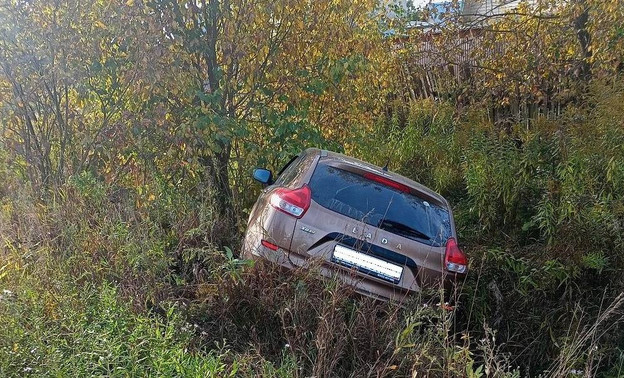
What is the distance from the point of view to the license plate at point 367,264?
437 centimetres

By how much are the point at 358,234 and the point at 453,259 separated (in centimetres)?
85

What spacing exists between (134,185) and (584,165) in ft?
16.5

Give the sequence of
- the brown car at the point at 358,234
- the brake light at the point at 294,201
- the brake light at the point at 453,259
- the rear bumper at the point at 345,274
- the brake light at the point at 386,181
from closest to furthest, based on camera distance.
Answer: the rear bumper at the point at 345,274
the brown car at the point at 358,234
the brake light at the point at 294,201
the brake light at the point at 453,259
the brake light at the point at 386,181

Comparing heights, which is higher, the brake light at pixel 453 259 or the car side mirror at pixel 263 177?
the car side mirror at pixel 263 177

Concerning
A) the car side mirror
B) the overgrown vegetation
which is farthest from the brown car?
the car side mirror

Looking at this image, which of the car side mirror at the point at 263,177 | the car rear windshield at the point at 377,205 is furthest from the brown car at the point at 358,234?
the car side mirror at the point at 263,177

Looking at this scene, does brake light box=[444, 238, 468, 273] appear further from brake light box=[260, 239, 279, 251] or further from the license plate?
brake light box=[260, 239, 279, 251]

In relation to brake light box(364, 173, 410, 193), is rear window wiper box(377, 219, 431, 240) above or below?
below

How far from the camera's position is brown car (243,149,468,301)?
439 centimetres

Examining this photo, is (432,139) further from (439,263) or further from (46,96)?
(46,96)

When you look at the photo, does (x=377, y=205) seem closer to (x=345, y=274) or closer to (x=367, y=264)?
(x=367, y=264)

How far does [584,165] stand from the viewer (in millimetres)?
5766

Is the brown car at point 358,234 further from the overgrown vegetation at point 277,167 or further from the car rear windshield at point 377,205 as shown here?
the overgrown vegetation at point 277,167

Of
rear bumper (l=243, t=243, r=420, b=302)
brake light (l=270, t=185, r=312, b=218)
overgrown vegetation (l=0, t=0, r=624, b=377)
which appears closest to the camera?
overgrown vegetation (l=0, t=0, r=624, b=377)
